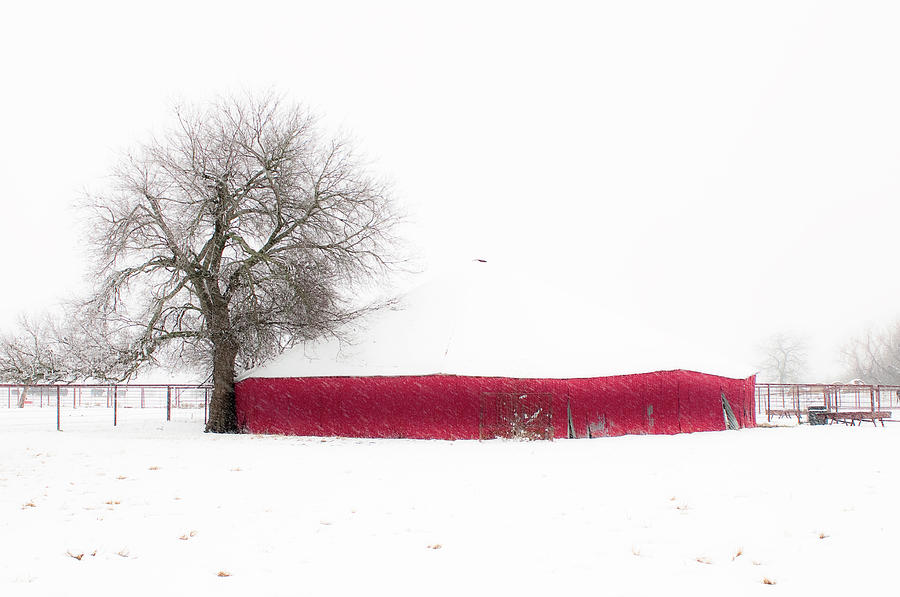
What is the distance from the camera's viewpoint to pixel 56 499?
27.1 feet

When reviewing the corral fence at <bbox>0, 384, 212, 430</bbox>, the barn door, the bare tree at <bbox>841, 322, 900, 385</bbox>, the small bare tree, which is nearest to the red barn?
the barn door

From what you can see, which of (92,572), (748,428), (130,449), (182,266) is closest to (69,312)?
(182,266)

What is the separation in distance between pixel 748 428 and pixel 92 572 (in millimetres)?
20688

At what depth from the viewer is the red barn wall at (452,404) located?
651 inches

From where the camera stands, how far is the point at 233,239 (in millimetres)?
18859

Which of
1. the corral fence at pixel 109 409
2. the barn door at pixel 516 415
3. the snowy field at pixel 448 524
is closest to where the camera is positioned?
the snowy field at pixel 448 524

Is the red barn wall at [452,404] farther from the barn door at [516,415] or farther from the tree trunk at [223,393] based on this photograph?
the tree trunk at [223,393]

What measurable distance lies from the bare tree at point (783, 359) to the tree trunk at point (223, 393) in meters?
80.9

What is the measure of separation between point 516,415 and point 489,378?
1.08m

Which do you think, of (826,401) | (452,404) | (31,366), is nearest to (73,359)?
(31,366)

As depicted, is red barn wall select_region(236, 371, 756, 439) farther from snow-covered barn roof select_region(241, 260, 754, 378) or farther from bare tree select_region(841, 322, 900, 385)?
bare tree select_region(841, 322, 900, 385)

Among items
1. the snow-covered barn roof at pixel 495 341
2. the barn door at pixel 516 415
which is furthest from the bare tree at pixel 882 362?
the barn door at pixel 516 415

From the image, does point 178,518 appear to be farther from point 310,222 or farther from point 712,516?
point 310,222

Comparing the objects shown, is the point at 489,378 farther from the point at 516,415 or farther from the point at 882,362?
the point at 882,362
